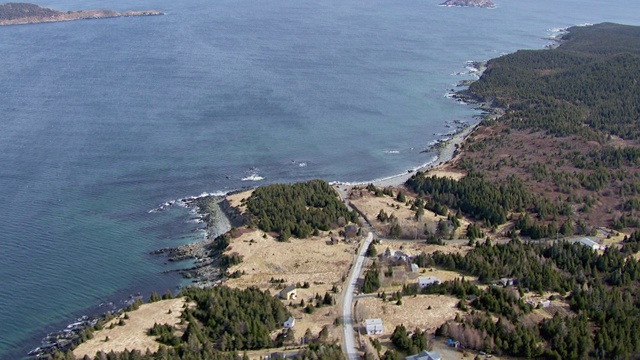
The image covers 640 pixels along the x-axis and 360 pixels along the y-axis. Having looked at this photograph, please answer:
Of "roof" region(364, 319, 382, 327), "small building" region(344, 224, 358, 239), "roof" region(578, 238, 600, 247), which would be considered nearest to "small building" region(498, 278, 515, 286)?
"roof" region(578, 238, 600, 247)

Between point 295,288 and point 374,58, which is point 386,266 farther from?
point 374,58

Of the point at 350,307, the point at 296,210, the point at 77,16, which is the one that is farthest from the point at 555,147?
the point at 77,16

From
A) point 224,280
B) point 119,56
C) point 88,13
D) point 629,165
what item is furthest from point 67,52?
point 629,165

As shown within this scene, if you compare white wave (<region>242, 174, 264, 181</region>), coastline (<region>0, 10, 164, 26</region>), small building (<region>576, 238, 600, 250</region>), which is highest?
coastline (<region>0, 10, 164, 26</region>)

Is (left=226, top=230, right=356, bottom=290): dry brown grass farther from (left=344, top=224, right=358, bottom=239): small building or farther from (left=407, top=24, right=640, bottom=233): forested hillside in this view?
(left=407, top=24, right=640, bottom=233): forested hillside

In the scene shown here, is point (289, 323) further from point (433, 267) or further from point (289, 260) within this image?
point (433, 267)

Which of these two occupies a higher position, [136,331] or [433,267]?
[433,267]
